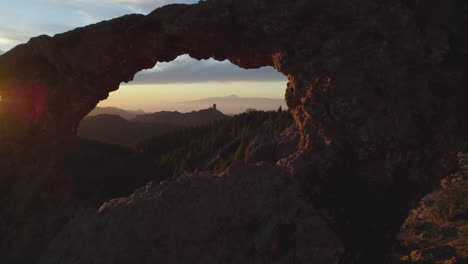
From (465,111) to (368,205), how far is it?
3148 millimetres

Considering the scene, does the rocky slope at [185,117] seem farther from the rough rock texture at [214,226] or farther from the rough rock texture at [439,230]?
the rough rock texture at [214,226]

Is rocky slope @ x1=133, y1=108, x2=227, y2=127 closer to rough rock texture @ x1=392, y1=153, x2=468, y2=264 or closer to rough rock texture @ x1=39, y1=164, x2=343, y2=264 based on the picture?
rough rock texture @ x1=392, y1=153, x2=468, y2=264

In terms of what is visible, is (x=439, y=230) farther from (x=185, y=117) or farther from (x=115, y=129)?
(x=185, y=117)

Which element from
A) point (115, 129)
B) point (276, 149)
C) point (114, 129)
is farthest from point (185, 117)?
point (276, 149)

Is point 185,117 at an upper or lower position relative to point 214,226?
lower

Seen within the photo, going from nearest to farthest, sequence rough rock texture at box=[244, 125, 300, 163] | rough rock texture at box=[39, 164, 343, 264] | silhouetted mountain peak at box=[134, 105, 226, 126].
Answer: rough rock texture at box=[39, 164, 343, 264]
rough rock texture at box=[244, 125, 300, 163]
silhouetted mountain peak at box=[134, 105, 226, 126]

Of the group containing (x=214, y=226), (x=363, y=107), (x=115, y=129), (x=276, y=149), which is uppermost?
(x=363, y=107)

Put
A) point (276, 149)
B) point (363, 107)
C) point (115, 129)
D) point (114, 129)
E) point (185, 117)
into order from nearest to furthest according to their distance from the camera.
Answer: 1. point (363, 107)
2. point (276, 149)
3. point (114, 129)
4. point (115, 129)
5. point (185, 117)

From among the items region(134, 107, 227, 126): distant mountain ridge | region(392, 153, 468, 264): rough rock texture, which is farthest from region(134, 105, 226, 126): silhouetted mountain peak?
region(392, 153, 468, 264): rough rock texture

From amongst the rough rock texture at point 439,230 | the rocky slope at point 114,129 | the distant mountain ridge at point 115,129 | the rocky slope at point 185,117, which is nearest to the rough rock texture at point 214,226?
the rough rock texture at point 439,230

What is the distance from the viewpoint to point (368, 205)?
6.57 m

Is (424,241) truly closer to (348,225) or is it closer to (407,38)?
(348,225)

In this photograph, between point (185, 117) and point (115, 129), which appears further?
point (185, 117)

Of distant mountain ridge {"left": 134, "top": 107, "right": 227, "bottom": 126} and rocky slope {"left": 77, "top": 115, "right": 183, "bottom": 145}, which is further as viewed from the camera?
distant mountain ridge {"left": 134, "top": 107, "right": 227, "bottom": 126}
